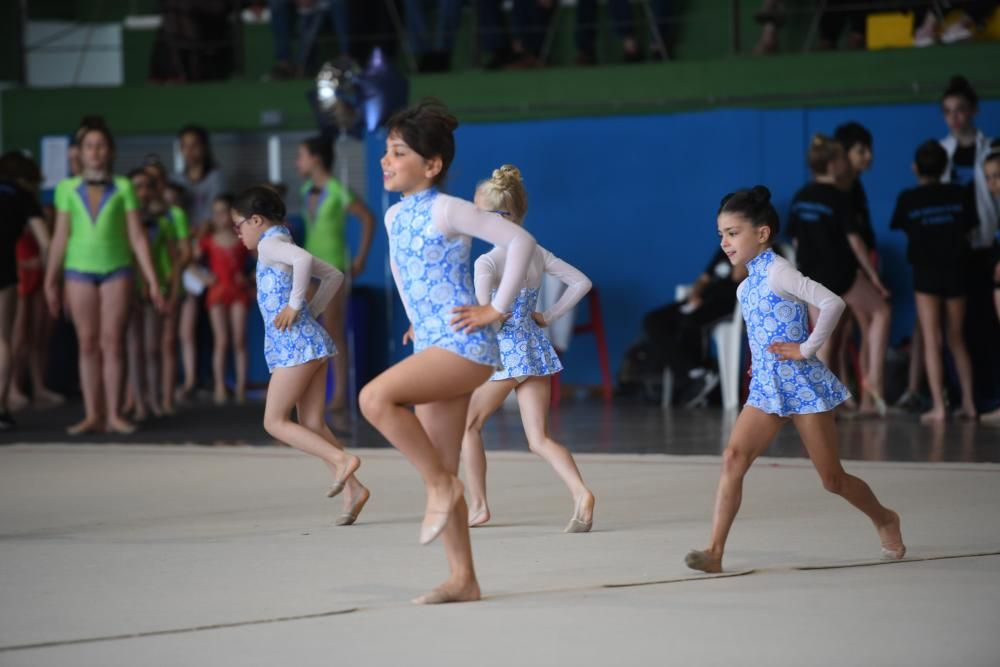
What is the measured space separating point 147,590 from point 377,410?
92 centimetres

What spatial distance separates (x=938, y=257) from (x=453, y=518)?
220 inches

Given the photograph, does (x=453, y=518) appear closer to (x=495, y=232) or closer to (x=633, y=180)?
(x=495, y=232)

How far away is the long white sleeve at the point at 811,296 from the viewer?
4.09m

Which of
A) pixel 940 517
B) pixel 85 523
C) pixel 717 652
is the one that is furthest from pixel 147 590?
pixel 940 517

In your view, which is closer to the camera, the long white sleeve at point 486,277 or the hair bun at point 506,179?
the long white sleeve at point 486,277

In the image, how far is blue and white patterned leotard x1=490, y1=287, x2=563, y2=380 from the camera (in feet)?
16.3

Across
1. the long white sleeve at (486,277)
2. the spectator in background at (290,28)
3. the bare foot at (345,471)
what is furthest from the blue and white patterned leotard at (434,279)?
the spectator in background at (290,28)

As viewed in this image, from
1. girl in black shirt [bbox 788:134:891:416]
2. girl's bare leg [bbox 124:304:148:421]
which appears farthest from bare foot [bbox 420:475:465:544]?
girl's bare leg [bbox 124:304:148:421]

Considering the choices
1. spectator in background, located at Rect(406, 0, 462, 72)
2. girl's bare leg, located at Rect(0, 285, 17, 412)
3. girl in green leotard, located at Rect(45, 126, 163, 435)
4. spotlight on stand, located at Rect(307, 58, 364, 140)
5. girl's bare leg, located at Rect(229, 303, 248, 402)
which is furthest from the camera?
spectator in background, located at Rect(406, 0, 462, 72)

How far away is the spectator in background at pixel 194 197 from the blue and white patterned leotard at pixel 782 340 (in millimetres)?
7215

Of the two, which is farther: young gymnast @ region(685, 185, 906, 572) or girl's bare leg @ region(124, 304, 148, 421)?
girl's bare leg @ region(124, 304, 148, 421)

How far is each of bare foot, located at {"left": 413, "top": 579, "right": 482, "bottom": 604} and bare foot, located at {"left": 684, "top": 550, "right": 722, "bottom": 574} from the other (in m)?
0.67

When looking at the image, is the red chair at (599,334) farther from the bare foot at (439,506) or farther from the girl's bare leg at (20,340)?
the bare foot at (439,506)

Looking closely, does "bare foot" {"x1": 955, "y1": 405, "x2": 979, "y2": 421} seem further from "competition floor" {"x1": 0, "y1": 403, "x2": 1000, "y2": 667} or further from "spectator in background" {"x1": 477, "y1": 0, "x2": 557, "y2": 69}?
"spectator in background" {"x1": 477, "y1": 0, "x2": 557, "y2": 69}
